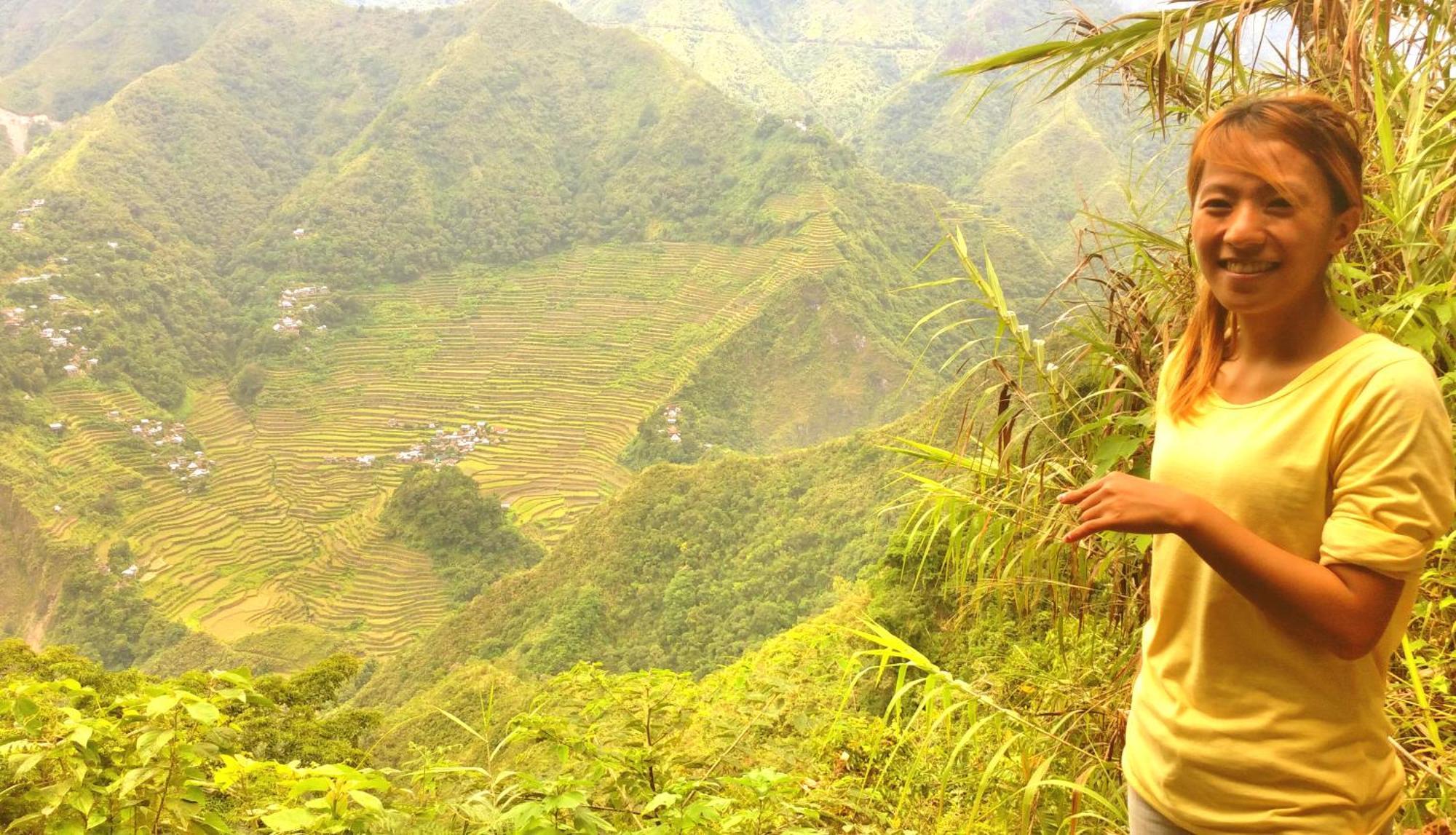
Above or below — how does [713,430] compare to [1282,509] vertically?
below

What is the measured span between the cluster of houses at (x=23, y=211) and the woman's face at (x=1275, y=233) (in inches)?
1597

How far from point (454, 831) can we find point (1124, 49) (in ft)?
5.51

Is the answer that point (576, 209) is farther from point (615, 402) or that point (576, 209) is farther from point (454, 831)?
point (454, 831)

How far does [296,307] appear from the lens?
34.5 m

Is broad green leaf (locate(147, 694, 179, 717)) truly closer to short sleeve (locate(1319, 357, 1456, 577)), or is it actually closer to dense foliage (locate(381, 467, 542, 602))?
short sleeve (locate(1319, 357, 1456, 577))

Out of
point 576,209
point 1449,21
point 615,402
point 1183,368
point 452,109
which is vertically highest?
point 452,109

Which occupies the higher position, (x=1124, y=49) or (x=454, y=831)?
(x=1124, y=49)

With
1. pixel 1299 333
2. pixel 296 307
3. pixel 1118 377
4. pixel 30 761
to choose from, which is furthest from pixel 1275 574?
pixel 296 307

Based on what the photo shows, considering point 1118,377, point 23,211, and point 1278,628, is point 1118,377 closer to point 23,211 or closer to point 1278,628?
point 1278,628

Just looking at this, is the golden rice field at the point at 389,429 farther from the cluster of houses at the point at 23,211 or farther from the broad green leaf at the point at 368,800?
the broad green leaf at the point at 368,800

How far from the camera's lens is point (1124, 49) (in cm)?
145

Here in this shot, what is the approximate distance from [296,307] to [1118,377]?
1512 inches

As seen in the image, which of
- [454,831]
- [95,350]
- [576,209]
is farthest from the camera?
[576,209]

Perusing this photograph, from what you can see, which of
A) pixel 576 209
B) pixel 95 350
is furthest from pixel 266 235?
pixel 576 209
